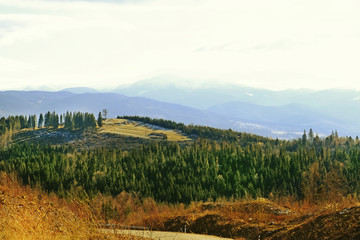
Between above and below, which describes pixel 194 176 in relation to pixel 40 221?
below

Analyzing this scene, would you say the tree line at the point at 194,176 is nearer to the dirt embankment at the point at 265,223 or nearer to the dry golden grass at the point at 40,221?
the dirt embankment at the point at 265,223

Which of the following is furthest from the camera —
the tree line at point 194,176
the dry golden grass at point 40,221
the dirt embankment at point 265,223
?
the tree line at point 194,176

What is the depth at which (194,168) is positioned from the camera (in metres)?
161

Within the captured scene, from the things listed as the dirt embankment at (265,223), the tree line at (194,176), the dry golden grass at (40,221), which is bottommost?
the tree line at (194,176)

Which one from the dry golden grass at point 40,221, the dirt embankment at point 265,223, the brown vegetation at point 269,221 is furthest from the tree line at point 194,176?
the dry golden grass at point 40,221

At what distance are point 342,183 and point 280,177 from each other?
2460 centimetres

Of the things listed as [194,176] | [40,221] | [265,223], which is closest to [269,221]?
[265,223]

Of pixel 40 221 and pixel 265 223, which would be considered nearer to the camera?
pixel 40 221

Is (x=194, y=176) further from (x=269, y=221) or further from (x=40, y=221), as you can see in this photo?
(x=40, y=221)

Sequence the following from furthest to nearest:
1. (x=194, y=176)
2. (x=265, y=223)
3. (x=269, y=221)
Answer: (x=194, y=176) < (x=269, y=221) < (x=265, y=223)

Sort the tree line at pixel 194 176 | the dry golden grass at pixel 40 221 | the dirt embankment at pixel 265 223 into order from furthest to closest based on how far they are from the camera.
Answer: the tree line at pixel 194 176 → the dirt embankment at pixel 265 223 → the dry golden grass at pixel 40 221

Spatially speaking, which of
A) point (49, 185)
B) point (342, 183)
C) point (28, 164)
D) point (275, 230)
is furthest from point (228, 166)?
point (275, 230)

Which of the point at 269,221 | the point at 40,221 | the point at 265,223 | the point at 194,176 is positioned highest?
the point at 40,221

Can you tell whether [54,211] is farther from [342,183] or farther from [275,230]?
[342,183]
